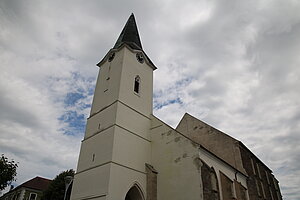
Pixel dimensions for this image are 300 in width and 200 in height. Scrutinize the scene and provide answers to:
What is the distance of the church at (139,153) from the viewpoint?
12.7m

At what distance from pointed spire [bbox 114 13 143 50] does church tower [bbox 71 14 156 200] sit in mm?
174

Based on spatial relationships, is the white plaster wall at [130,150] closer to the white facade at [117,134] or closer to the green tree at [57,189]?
the white facade at [117,134]

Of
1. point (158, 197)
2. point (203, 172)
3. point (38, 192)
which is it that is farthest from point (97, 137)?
point (38, 192)

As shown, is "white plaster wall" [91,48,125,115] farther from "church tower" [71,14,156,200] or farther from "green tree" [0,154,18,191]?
"green tree" [0,154,18,191]

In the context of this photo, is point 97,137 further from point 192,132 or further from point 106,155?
point 192,132

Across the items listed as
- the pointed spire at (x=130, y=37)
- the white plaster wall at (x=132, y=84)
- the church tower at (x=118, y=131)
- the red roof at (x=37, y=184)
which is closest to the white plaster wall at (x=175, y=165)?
the church tower at (x=118, y=131)

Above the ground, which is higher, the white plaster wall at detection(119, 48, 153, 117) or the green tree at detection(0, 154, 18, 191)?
the white plaster wall at detection(119, 48, 153, 117)

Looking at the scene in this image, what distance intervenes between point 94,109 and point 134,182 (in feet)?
23.2

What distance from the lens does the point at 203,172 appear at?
492 inches

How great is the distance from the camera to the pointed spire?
19.9m

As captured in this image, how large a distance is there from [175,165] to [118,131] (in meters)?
4.47

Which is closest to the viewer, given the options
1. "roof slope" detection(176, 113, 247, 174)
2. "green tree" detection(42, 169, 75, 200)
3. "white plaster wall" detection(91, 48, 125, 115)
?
"white plaster wall" detection(91, 48, 125, 115)

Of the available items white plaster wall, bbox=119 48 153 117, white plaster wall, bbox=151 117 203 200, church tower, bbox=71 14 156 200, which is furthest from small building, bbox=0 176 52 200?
white plaster wall, bbox=151 117 203 200

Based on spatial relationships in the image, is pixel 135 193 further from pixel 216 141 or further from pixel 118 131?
pixel 216 141
